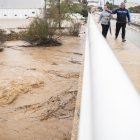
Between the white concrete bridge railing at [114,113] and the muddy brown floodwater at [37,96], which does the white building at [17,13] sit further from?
the white concrete bridge railing at [114,113]

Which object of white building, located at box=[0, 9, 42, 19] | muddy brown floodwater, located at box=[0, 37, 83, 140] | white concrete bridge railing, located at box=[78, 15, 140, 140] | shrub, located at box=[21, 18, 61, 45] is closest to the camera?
white concrete bridge railing, located at box=[78, 15, 140, 140]

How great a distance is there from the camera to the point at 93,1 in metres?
134

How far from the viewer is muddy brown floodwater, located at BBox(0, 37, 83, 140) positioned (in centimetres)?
707

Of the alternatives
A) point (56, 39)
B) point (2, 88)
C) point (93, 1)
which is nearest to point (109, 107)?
point (2, 88)

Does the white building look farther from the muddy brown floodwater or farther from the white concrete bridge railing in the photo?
the white concrete bridge railing

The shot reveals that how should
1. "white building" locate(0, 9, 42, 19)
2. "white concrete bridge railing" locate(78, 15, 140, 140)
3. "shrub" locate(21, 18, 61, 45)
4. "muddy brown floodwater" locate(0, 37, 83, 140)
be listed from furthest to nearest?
"white building" locate(0, 9, 42, 19) < "shrub" locate(21, 18, 61, 45) < "muddy brown floodwater" locate(0, 37, 83, 140) < "white concrete bridge railing" locate(78, 15, 140, 140)

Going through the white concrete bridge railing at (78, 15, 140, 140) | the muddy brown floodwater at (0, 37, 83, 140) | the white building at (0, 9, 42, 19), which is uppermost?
the white concrete bridge railing at (78, 15, 140, 140)

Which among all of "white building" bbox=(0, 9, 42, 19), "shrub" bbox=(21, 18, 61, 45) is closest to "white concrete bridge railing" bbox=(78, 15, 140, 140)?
"shrub" bbox=(21, 18, 61, 45)

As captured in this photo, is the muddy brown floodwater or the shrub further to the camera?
the shrub

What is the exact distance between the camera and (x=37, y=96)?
9.52 meters

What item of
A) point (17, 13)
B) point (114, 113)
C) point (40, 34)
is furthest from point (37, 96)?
point (17, 13)

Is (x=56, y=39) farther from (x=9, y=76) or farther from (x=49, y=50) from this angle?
(x=9, y=76)

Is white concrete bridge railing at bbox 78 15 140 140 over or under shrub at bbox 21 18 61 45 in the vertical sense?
over

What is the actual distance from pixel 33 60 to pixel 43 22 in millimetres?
7387
